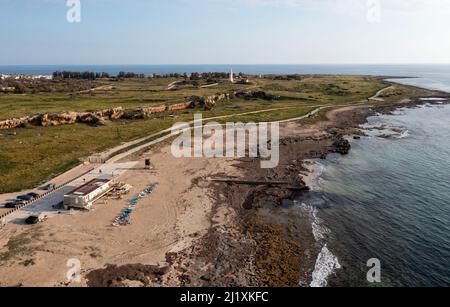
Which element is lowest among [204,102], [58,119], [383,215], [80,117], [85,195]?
[383,215]

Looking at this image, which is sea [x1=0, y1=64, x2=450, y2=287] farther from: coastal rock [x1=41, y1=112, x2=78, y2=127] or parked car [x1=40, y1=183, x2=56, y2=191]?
coastal rock [x1=41, y1=112, x2=78, y2=127]

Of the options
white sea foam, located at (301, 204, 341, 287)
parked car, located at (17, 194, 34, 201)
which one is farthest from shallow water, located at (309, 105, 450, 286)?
parked car, located at (17, 194, 34, 201)

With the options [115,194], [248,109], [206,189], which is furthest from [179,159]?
[248,109]

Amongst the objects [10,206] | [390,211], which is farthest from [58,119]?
[390,211]

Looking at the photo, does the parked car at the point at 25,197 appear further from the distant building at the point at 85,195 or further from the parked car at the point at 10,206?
the distant building at the point at 85,195

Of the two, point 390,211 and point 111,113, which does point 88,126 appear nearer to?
point 111,113

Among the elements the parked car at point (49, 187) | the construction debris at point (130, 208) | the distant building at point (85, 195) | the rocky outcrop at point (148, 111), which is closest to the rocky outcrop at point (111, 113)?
the rocky outcrop at point (148, 111)
